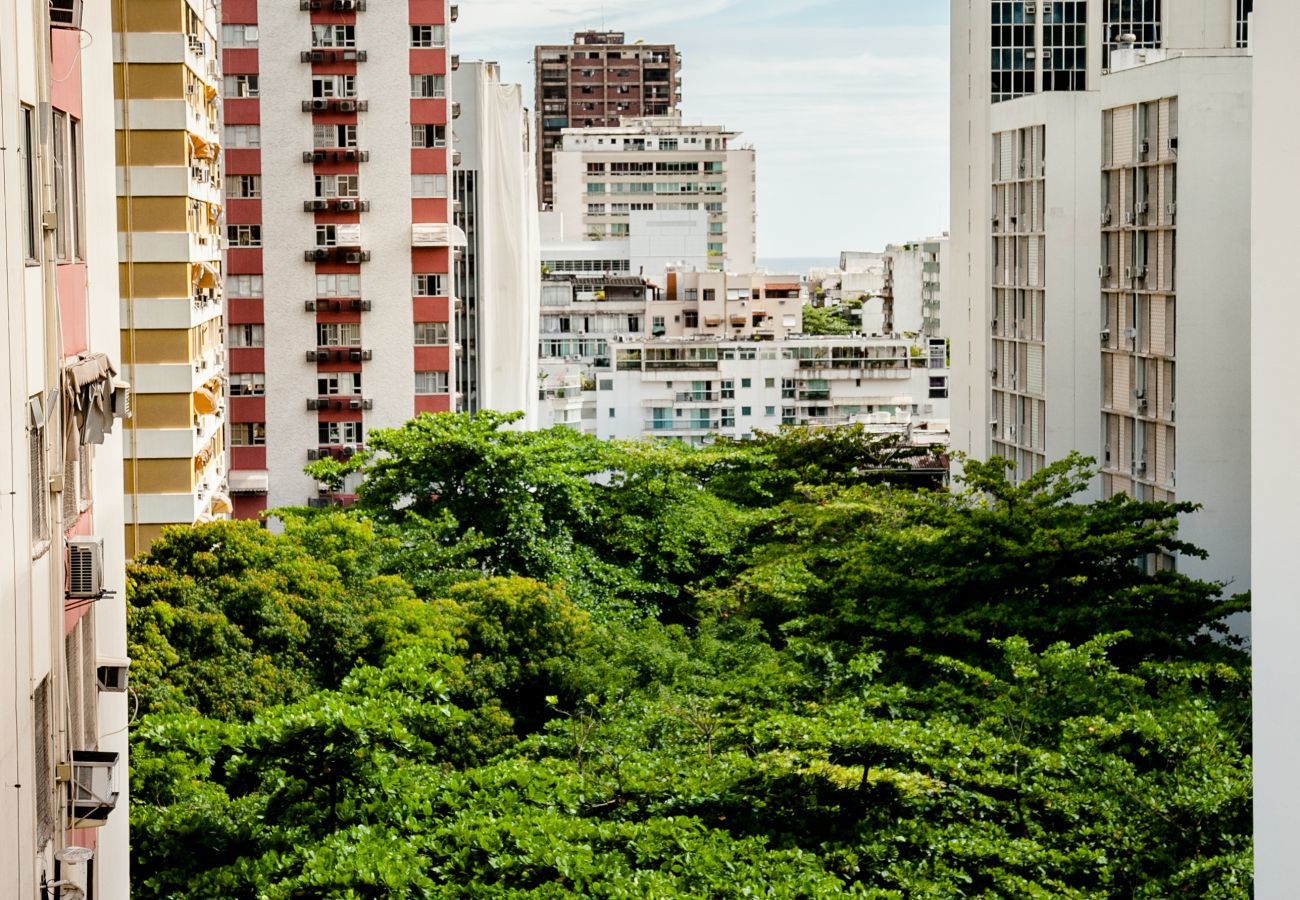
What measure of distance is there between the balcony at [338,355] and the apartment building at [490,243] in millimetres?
10516

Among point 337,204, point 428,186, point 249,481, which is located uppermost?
point 428,186

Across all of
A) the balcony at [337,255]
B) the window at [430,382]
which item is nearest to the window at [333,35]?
the balcony at [337,255]

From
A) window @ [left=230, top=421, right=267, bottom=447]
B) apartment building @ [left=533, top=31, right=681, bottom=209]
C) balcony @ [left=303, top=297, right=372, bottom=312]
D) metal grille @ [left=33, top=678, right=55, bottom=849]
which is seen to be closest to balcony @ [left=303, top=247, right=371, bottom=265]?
balcony @ [left=303, top=297, right=372, bottom=312]

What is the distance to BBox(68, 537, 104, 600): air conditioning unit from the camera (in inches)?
483

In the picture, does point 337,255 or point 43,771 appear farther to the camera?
point 337,255

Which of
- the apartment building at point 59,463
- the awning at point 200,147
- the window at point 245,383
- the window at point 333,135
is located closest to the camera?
the apartment building at point 59,463

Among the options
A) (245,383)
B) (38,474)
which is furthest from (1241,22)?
(38,474)

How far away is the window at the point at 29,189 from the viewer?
435 inches

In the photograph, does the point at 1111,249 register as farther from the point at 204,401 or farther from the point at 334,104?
the point at 334,104

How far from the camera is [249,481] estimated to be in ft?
184

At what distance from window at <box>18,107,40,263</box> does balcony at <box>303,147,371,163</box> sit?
44935mm

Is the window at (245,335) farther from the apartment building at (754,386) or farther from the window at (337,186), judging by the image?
the apartment building at (754,386)

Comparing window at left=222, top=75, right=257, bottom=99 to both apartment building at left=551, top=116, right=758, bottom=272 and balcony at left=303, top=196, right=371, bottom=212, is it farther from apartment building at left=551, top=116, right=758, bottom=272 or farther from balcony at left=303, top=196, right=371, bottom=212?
apartment building at left=551, top=116, right=758, bottom=272

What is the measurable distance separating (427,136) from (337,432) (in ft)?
31.3
